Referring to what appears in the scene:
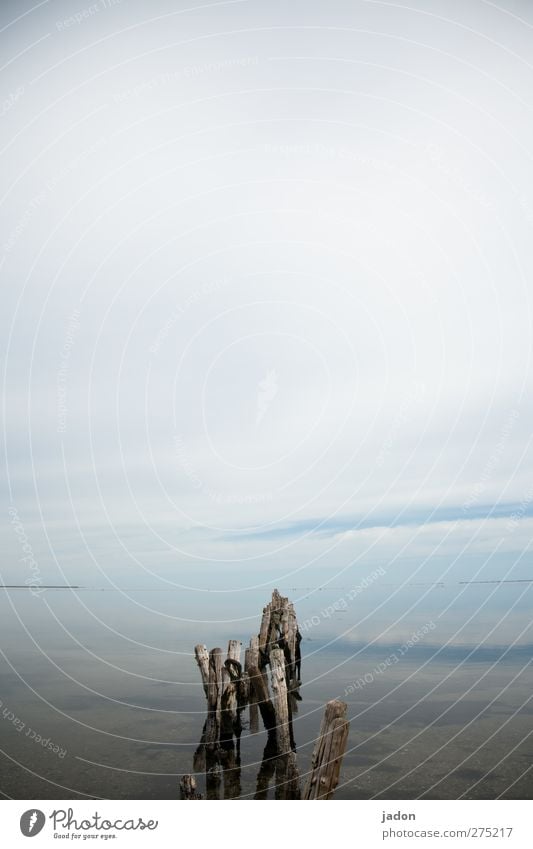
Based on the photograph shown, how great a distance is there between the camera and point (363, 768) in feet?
43.5

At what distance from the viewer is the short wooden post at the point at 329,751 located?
319 inches

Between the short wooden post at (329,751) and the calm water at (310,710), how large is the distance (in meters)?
4.01

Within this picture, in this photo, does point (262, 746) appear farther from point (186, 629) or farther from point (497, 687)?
point (186, 629)

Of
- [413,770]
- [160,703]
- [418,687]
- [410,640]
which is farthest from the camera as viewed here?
[410,640]

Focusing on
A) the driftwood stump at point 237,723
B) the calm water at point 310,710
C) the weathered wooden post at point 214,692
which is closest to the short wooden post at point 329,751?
the driftwood stump at point 237,723

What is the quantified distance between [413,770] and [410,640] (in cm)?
2185
